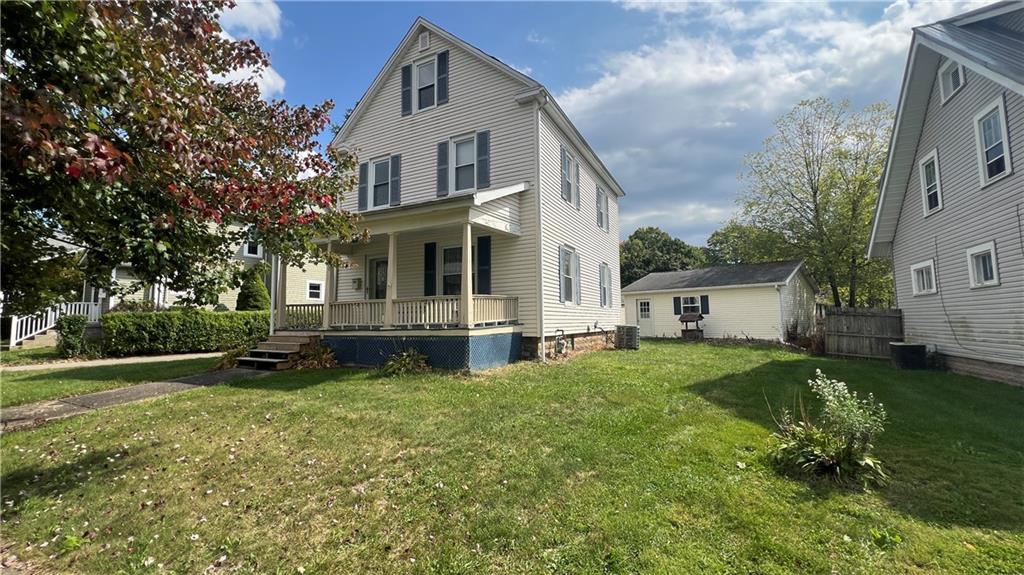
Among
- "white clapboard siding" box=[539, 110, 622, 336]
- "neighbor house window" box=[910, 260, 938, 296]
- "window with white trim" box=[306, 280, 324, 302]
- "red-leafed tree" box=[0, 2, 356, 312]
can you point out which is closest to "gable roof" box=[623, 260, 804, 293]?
"white clapboard siding" box=[539, 110, 622, 336]

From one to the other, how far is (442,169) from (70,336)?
13.7 m

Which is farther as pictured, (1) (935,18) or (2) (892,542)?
(1) (935,18)

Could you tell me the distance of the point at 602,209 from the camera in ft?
57.9

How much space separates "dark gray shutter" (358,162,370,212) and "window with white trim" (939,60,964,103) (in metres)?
16.4

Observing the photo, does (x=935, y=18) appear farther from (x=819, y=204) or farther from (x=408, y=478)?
(x=408, y=478)

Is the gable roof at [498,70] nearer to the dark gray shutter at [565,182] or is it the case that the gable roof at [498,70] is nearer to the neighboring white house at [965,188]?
the dark gray shutter at [565,182]

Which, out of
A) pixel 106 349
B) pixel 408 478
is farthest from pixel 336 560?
pixel 106 349

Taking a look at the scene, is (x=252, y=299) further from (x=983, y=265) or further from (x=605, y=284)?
(x=983, y=265)

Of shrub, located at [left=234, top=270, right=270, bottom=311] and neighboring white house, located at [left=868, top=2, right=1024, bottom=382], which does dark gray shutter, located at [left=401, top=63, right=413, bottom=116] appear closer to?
shrub, located at [left=234, top=270, right=270, bottom=311]

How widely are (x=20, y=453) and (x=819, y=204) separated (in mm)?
31158

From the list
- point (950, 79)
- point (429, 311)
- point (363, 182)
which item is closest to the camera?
point (429, 311)

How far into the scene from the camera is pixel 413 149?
1369 centimetres

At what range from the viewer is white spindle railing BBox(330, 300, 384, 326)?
1087cm

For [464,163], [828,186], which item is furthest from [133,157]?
[828,186]
